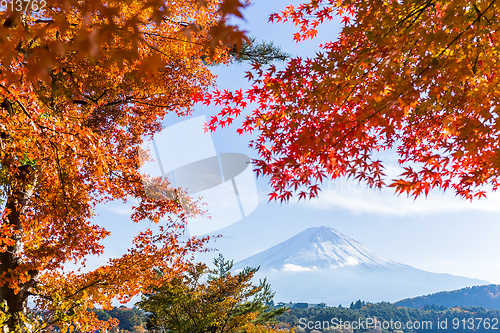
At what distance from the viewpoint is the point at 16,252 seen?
5941 millimetres

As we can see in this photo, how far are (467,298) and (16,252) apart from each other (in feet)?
391

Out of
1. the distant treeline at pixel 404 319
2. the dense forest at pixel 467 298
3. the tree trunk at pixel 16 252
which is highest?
the tree trunk at pixel 16 252

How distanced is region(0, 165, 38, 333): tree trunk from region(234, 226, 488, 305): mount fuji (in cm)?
9943

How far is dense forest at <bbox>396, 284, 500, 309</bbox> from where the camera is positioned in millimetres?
80812

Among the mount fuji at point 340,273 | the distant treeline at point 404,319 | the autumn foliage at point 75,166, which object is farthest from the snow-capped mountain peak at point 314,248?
the autumn foliage at point 75,166

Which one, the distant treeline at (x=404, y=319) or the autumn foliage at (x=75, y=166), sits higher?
the autumn foliage at (x=75, y=166)

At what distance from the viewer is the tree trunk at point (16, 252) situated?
225 inches

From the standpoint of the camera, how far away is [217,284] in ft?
35.6

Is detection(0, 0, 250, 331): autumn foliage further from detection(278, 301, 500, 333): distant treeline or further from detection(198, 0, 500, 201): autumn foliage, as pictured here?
detection(278, 301, 500, 333): distant treeline

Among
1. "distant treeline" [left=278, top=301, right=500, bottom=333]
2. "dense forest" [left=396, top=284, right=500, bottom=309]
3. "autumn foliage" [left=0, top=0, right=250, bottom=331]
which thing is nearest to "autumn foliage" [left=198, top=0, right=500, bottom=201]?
"autumn foliage" [left=0, top=0, right=250, bottom=331]

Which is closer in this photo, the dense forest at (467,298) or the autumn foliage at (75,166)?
the autumn foliage at (75,166)

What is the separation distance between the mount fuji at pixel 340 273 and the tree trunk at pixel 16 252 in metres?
99.4

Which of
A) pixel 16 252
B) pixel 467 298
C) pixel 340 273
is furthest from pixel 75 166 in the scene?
pixel 340 273

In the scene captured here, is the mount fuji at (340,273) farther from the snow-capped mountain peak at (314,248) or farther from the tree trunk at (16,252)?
the tree trunk at (16,252)
